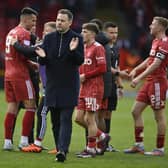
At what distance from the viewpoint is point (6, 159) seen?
1240 cm

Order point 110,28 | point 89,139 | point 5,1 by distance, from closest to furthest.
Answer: point 89,139
point 110,28
point 5,1

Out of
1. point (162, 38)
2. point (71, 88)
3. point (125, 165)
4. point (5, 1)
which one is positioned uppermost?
point (5, 1)

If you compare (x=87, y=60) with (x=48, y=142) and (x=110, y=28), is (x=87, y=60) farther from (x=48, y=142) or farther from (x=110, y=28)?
(x=48, y=142)

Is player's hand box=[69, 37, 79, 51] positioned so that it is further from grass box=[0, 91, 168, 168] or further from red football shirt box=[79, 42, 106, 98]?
grass box=[0, 91, 168, 168]

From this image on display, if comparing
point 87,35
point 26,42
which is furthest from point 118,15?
point 87,35

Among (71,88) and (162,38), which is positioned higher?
(162,38)

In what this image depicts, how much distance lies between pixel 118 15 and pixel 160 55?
23994 mm

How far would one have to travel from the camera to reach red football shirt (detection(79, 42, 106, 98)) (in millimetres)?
12984

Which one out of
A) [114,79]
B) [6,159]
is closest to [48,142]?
[114,79]

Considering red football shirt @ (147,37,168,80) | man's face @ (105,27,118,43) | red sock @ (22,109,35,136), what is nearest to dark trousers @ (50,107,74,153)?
red sock @ (22,109,35,136)

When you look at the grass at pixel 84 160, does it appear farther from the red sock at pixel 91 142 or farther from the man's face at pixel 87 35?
the man's face at pixel 87 35

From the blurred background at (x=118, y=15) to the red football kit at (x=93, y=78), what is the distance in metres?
18.6

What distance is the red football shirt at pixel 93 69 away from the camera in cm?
1298

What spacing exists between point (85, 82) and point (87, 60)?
347 mm
